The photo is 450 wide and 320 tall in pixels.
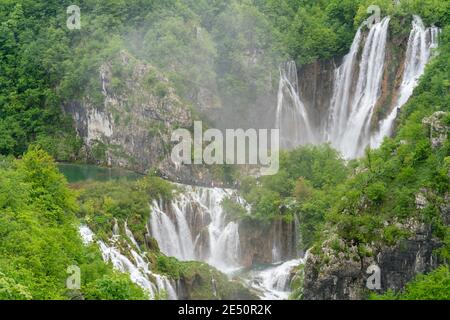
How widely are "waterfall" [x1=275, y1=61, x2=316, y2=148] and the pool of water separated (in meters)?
9.50

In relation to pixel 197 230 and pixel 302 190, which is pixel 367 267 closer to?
pixel 302 190

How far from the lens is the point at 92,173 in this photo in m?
48.6

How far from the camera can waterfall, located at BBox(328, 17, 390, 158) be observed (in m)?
48.1

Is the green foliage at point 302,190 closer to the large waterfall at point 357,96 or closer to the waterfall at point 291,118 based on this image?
the large waterfall at point 357,96

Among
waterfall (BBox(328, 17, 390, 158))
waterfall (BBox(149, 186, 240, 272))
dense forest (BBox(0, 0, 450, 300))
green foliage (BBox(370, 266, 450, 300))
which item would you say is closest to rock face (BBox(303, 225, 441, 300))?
dense forest (BBox(0, 0, 450, 300))

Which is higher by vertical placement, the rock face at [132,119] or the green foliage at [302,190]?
the rock face at [132,119]

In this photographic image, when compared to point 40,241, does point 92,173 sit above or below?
above

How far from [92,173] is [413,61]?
1879 centimetres

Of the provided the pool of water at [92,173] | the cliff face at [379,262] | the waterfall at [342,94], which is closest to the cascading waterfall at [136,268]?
the cliff face at [379,262]

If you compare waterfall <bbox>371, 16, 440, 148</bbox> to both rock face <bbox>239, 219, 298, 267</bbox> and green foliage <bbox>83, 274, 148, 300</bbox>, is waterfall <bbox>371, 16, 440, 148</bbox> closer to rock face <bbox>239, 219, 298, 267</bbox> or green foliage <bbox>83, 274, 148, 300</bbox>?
rock face <bbox>239, 219, 298, 267</bbox>

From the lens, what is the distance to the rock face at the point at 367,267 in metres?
31.4

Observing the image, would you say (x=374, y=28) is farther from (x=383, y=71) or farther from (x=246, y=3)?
(x=246, y=3)

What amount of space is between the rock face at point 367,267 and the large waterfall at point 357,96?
48.2 feet

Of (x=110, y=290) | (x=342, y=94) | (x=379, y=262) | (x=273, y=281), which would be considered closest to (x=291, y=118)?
(x=342, y=94)
